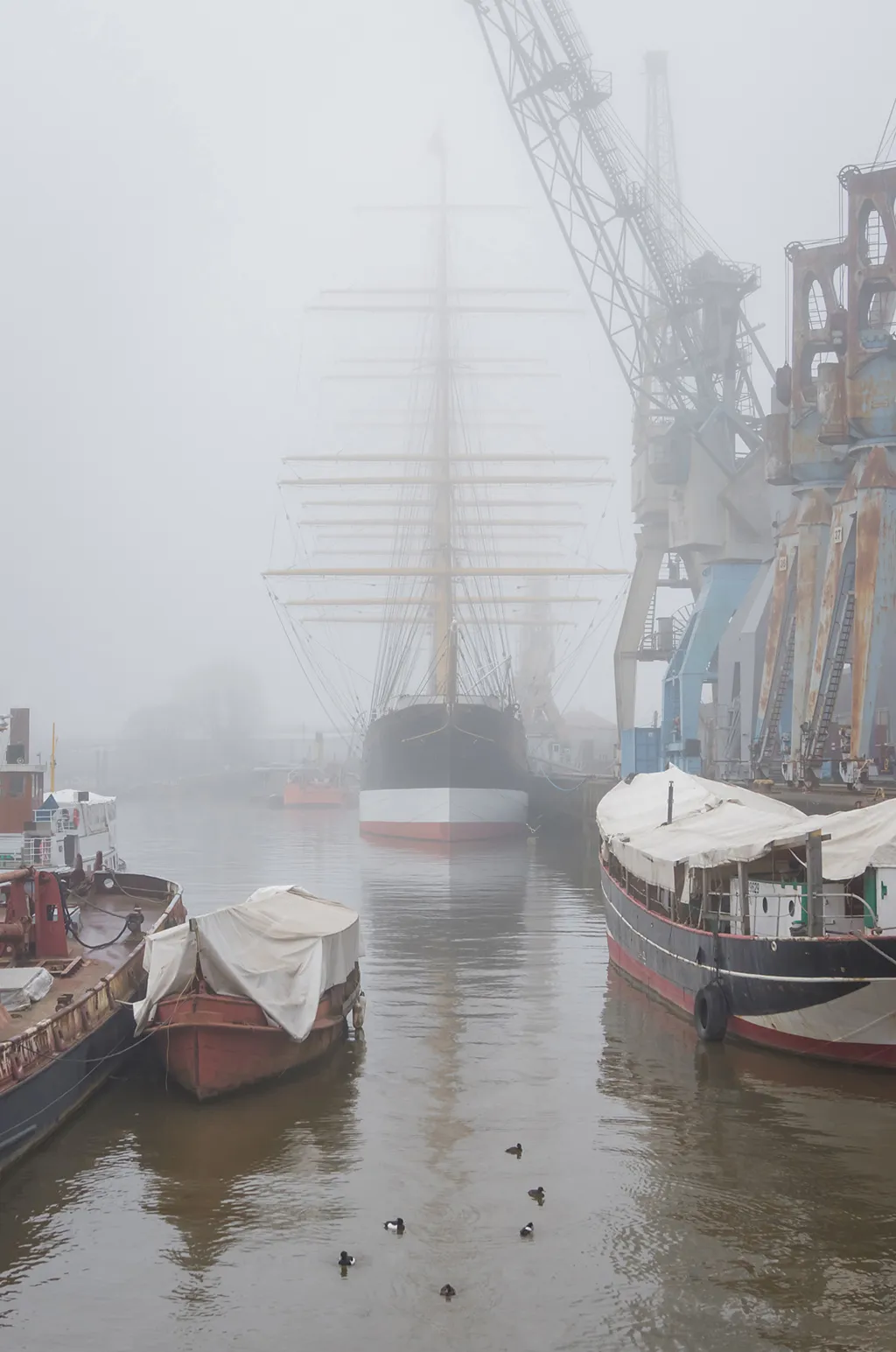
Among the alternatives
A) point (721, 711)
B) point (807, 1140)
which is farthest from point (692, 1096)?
point (721, 711)

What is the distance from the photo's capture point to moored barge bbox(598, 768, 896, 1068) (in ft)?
64.4

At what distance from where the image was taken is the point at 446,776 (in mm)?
68312

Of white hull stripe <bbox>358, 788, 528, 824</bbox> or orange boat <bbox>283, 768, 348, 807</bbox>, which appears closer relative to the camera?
white hull stripe <bbox>358, 788, 528, 824</bbox>

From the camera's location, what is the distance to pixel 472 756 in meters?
69.1

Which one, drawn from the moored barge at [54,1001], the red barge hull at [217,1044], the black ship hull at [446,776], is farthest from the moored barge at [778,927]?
the black ship hull at [446,776]

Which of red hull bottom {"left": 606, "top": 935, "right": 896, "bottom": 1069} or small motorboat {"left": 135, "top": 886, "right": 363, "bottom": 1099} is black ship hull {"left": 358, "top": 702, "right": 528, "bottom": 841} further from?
small motorboat {"left": 135, "top": 886, "right": 363, "bottom": 1099}

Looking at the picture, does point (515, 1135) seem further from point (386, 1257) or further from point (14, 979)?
point (14, 979)

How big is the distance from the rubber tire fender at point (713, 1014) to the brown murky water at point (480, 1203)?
0.30m

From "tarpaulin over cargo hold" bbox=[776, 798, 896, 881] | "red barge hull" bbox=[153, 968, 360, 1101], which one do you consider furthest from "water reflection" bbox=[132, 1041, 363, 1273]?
"tarpaulin over cargo hold" bbox=[776, 798, 896, 881]

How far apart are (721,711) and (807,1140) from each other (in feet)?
149

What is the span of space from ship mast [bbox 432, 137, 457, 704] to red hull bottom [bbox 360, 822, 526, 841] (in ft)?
45.3

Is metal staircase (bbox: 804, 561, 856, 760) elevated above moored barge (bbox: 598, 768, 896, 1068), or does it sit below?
above

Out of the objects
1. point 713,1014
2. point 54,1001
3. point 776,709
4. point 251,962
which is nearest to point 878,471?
point 776,709

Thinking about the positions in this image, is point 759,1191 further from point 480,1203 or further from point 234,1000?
point 234,1000
